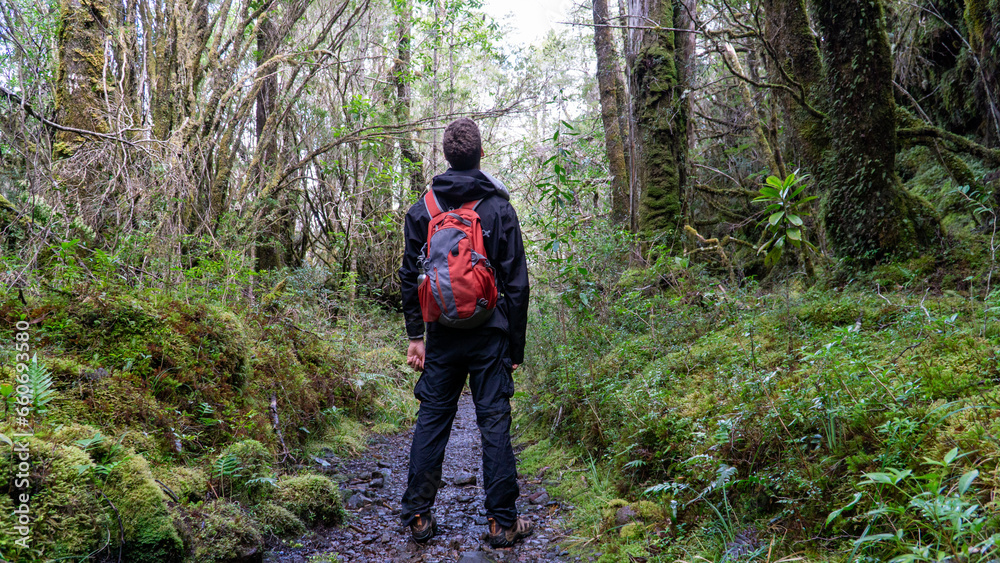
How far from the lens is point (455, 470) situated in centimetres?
495

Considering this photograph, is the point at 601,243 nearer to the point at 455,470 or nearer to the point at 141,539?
the point at 455,470

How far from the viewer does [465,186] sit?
3.31 metres

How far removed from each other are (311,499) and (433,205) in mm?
2138

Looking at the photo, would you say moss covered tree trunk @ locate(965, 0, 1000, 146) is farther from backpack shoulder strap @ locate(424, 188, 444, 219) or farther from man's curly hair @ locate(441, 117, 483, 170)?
backpack shoulder strap @ locate(424, 188, 444, 219)

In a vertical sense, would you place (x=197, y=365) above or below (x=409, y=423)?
above

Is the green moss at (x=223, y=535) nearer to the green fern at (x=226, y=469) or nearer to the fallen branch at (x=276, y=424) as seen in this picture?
the green fern at (x=226, y=469)

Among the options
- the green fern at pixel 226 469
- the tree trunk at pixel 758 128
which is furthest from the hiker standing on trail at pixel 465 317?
the tree trunk at pixel 758 128

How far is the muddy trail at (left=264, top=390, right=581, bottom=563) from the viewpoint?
2961 mm

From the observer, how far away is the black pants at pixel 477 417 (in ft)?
10.3

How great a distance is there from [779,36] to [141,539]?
7342 mm

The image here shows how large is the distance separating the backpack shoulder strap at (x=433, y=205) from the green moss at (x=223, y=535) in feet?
6.85

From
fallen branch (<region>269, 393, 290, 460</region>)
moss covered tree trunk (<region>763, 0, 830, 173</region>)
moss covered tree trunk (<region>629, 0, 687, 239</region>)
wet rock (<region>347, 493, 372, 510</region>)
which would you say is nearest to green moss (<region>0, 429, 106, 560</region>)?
wet rock (<region>347, 493, 372, 510</region>)

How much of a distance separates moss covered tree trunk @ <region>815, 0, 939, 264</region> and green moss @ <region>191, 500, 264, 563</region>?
5.33 metres

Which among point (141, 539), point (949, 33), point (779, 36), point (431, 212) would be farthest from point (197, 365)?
point (949, 33)
